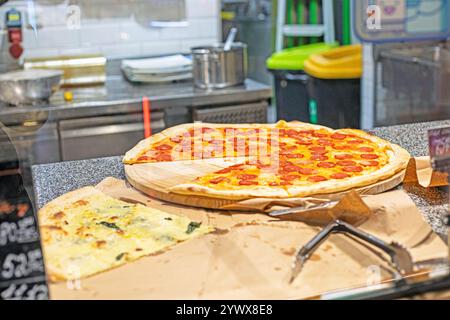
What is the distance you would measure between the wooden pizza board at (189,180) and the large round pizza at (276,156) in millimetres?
13

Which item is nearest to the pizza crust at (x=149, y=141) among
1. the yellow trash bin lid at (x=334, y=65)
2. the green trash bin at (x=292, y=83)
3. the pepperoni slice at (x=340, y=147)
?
the pepperoni slice at (x=340, y=147)

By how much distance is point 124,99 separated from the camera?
8.98 feet

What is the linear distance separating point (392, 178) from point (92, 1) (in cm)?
236

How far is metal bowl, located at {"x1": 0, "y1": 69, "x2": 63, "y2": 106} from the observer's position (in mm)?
2600

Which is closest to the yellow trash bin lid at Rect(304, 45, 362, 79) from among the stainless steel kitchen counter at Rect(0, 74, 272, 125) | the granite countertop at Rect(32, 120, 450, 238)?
the stainless steel kitchen counter at Rect(0, 74, 272, 125)

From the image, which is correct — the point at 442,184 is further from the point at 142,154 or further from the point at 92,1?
the point at 92,1

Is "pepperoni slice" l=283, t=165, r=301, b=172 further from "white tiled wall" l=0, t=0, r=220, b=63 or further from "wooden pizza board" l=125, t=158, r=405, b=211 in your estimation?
"white tiled wall" l=0, t=0, r=220, b=63

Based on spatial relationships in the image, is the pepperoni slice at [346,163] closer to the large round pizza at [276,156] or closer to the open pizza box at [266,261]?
the large round pizza at [276,156]

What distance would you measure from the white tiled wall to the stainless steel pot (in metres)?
A: 0.68

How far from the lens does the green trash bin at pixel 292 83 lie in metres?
3.61

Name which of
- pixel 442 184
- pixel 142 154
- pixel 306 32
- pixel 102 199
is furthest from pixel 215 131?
pixel 306 32

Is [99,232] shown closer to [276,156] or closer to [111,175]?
[111,175]

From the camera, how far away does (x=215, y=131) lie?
5.72 feet

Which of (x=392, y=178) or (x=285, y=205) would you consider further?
(x=392, y=178)
